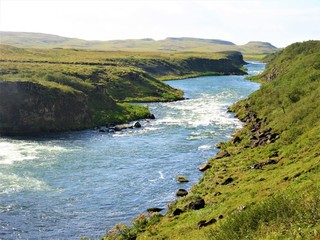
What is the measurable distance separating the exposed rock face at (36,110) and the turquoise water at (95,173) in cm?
533

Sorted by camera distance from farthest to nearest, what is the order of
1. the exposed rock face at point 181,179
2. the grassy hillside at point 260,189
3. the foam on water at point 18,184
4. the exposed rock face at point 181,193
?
1. the exposed rock face at point 181,179
2. the foam on water at point 18,184
3. the exposed rock face at point 181,193
4. the grassy hillside at point 260,189

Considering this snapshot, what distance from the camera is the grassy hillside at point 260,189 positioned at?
68.3 ft

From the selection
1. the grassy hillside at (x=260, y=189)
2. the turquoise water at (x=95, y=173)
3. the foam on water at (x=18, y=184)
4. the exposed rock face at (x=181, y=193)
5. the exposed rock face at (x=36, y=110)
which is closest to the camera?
the grassy hillside at (x=260, y=189)

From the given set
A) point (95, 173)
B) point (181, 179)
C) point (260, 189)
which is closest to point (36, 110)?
point (95, 173)

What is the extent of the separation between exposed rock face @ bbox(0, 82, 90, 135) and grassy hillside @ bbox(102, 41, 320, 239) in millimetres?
37200

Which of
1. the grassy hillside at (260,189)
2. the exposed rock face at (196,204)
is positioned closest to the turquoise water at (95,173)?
the grassy hillside at (260,189)

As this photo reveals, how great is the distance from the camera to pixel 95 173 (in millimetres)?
54688

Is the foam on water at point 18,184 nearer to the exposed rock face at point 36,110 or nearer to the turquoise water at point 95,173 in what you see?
the turquoise water at point 95,173

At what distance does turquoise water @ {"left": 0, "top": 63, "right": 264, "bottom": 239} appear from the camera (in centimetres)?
3969

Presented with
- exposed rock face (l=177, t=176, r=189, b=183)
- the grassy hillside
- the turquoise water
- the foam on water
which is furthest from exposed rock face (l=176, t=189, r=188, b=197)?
the foam on water

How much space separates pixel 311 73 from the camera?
8400cm

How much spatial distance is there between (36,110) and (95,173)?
119 ft

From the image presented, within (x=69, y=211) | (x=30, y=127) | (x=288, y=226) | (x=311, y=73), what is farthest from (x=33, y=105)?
(x=288, y=226)

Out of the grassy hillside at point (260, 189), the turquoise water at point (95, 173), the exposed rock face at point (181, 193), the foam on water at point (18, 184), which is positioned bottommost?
the foam on water at point (18, 184)
